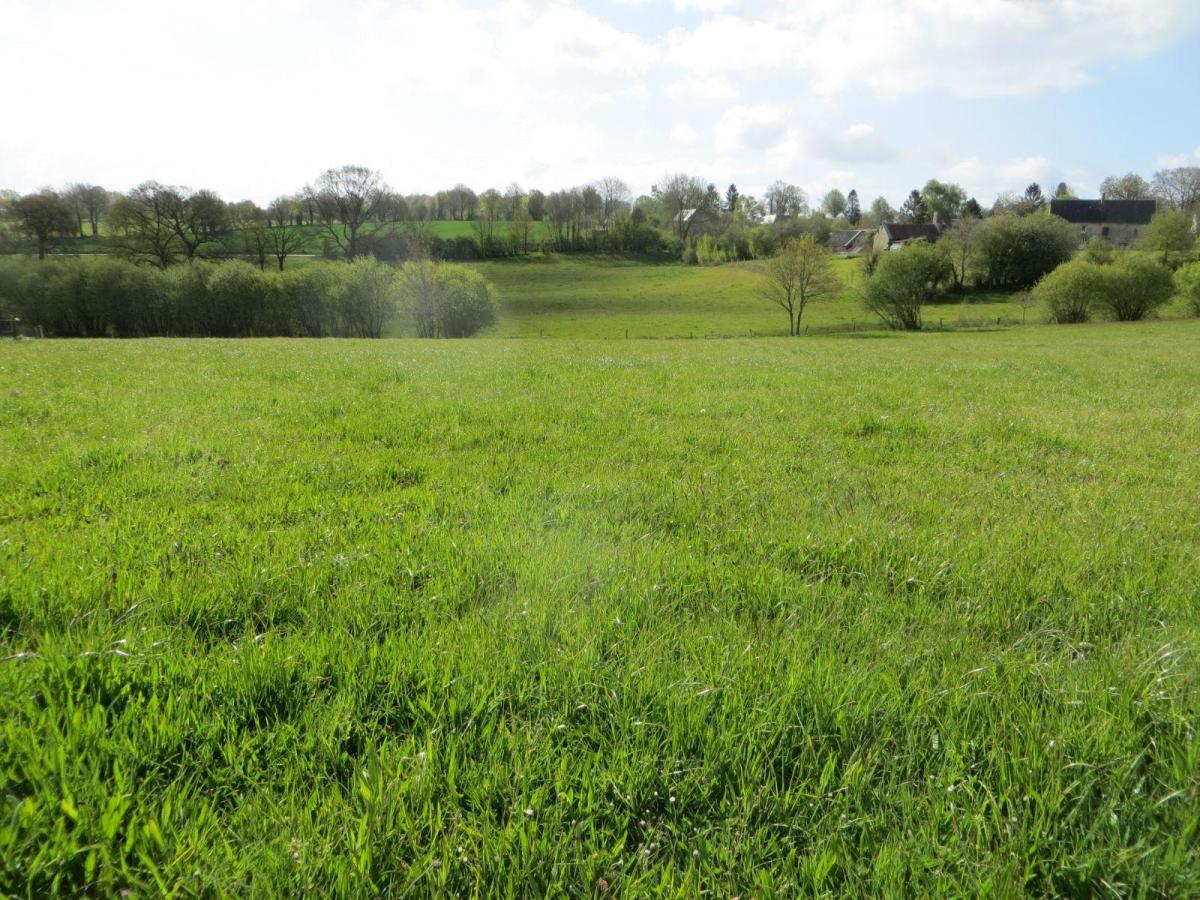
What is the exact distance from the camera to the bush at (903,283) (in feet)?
241

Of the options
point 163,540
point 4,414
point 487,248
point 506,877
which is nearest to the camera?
point 506,877

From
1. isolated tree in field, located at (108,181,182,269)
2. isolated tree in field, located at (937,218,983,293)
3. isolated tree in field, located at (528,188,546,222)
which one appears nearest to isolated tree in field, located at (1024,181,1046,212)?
isolated tree in field, located at (937,218,983,293)

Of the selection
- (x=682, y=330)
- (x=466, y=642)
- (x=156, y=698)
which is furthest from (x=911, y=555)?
(x=682, y=330)

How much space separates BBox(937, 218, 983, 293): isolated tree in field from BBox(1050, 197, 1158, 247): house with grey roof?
58960 millimetres

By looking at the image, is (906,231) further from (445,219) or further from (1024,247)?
(445,219)

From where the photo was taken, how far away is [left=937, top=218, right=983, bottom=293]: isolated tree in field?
312 ft

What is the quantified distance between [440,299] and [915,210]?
155965 millimetres

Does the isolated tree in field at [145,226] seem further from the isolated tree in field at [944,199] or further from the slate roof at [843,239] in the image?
the isolated tree in field at [944,199]

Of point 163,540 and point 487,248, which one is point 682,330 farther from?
point 163,540

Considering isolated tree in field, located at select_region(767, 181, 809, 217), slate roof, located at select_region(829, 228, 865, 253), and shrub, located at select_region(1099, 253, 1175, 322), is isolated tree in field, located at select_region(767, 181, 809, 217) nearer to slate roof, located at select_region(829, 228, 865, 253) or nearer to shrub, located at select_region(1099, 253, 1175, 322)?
slate roof, located at select_region(829, 228, 865, 253)

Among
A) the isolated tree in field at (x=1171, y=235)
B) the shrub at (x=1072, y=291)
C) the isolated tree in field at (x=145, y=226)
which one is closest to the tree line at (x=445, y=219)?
the isolated tree in field at (x=145, y=226)

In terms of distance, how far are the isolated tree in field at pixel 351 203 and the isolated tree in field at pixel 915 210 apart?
134355mm

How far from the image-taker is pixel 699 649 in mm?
3230

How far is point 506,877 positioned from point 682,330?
7638 cm
